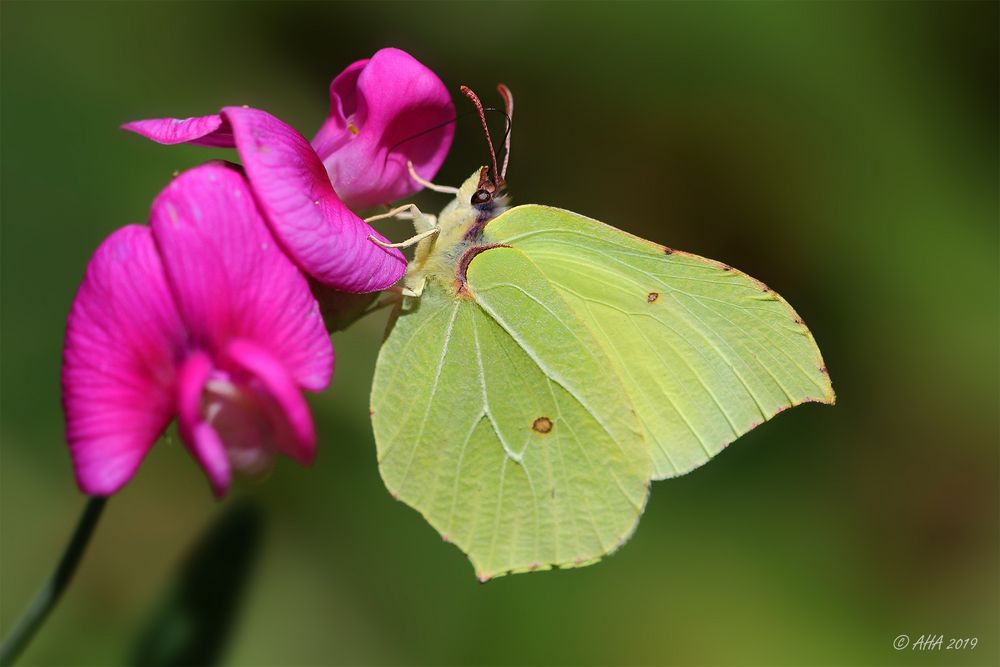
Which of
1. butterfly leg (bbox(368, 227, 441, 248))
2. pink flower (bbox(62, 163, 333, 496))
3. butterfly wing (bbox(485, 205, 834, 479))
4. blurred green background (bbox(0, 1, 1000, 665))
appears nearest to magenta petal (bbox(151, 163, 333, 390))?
pink flower (bbox(62, 163, 333, 496))

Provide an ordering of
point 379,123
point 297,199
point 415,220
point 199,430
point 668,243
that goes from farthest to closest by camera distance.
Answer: point 668,243, point 415,220, point 379,123, point 297,199, point 199,430

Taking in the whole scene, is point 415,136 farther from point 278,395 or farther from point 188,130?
point 278,395

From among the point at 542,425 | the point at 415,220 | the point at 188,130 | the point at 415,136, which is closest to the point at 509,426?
the point at 542,425

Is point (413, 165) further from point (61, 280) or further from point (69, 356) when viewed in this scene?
point (61, 280)

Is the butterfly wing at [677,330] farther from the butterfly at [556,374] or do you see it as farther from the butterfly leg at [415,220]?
the butterfly leg at [415,220]

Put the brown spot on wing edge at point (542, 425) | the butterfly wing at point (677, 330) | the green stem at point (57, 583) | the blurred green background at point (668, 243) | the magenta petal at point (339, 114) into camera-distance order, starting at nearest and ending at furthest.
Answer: the green stem at point (57, 583)
the magenta petal at point (339, 114)
the butterfly wing at point (677, 330)
the brown spot on wing edge at point (542, 425)
the blurred green background at point (668, 243)

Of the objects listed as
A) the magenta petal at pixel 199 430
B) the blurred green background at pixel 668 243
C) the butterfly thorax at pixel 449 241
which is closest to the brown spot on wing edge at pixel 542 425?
the butterfly thorax at pixel 449 241
